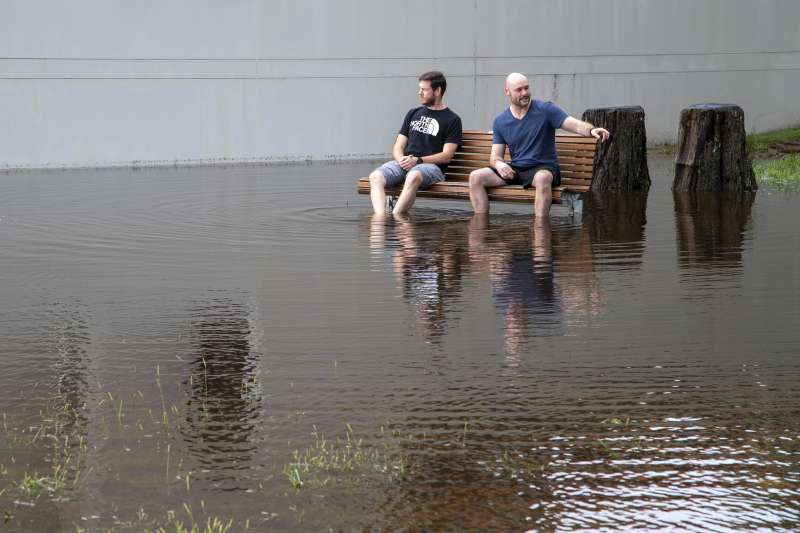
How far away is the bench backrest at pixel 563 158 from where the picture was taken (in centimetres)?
1197

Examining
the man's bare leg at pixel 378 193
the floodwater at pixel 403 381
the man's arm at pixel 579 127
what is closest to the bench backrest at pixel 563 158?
the man's arm at pixel 579 127

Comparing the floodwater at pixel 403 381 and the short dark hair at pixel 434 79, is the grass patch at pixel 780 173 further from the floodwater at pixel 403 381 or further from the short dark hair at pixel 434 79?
the floodwater at pixel 403 381

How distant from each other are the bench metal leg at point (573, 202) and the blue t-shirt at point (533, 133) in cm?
33

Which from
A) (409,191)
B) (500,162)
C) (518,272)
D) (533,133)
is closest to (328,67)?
(409,191)

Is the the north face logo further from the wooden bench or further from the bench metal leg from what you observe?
the bench metal leg

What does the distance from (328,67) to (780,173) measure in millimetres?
7640

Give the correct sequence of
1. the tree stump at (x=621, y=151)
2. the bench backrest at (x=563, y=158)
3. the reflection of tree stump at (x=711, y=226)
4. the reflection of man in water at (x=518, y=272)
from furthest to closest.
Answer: the tree stump at (x=621, y=151) → the bench backrest at (x=563, y=158) → the reflection of tree stump at (x=711, y=226) → the reflection of man in water at (x=518, y=272)

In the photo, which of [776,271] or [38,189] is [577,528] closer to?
[776,271]

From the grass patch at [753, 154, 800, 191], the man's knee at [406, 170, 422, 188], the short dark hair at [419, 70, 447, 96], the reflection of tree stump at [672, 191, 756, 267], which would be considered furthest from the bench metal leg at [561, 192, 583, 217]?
the grass patch at [753, 154, 800, 191]

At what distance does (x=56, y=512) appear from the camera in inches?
147

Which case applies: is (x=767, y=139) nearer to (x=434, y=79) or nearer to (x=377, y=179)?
(x=434, y=79)

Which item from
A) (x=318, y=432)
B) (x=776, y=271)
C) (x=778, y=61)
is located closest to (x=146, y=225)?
(x=776, y=271)

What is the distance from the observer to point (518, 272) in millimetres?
8359

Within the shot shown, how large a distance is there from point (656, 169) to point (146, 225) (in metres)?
9.13
